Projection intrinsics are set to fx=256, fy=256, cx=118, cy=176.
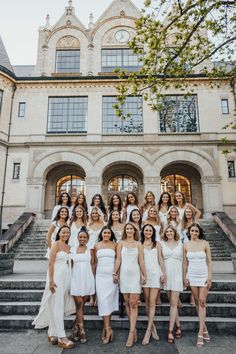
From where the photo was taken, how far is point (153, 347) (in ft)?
14.6

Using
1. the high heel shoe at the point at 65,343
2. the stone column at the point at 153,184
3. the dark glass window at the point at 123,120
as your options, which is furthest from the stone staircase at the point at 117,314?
the dark glass window at the point at 123,120

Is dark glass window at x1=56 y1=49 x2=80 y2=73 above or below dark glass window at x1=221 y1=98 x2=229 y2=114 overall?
above

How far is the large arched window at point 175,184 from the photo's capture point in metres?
19.5

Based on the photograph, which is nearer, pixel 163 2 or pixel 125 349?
pixel 125 349

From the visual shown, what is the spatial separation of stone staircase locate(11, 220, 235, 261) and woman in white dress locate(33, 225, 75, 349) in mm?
7822

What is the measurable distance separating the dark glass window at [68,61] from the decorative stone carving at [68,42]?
425mm

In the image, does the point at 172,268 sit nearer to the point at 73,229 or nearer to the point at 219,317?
the point at 219,317

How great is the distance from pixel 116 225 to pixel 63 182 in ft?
47.6

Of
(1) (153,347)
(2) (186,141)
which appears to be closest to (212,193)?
(2) (186,141)

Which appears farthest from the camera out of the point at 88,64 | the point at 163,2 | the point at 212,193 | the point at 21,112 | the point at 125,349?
the point at 88,64

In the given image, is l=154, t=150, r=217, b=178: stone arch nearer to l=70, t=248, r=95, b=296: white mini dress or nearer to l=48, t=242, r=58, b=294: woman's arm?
l=70, t=248, r=95, b=296: white mini dress

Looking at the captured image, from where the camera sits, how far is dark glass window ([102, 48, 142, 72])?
20969 millimetres

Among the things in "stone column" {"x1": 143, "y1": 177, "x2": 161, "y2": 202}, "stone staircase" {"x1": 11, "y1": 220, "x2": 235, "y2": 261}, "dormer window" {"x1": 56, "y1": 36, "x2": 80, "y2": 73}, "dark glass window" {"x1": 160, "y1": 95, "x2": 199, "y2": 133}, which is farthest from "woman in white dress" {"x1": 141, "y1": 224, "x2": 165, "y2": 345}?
"dormer window" {"x1": 56, "y1": 36, "x2": 80, "y2": 73}

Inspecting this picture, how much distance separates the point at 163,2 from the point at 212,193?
1232cm
